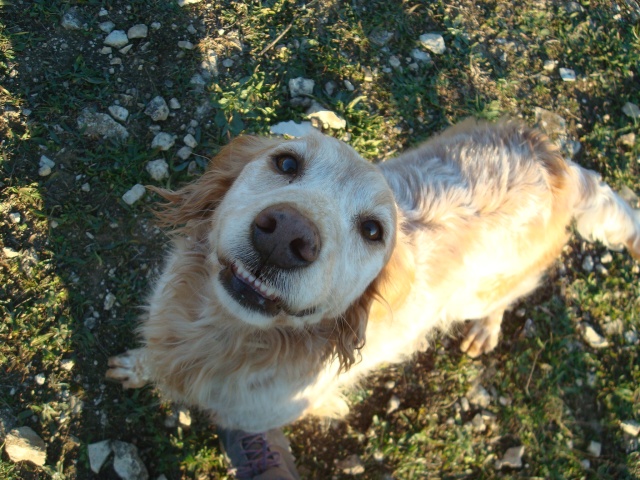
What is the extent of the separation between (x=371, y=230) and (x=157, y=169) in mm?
1984

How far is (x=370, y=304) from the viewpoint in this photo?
8.63ft

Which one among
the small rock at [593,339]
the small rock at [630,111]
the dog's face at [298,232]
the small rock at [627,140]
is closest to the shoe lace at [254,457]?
the dog's face at [298,232]

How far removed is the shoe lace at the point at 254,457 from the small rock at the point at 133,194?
181 cm

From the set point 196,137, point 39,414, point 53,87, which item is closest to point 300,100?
point 196,137

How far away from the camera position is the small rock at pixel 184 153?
12.5 feet

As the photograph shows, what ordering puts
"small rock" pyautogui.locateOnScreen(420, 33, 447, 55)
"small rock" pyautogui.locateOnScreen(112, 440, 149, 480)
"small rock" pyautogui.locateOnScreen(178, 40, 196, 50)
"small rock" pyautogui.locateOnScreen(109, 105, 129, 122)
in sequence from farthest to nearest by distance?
"small rock" pyautogui.locateOnScreen(420, 33, 447, 55) < "small rock" pyautogui.locateOnScreen(178, 40, 196, 50) < "small rock" pyautogui.locateOnScreen(109, 105, 129, 122) < "small rock" pyautogui.locateOnScreen(112, 440, 149, 480)

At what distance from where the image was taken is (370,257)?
242 cm

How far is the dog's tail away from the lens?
3488 mm

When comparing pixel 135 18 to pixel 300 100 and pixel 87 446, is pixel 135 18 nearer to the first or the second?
pixel 300 100

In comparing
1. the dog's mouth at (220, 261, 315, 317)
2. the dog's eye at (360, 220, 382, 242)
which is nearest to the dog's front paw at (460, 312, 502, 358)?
the dog's eye at (360, 220, 382, 242)

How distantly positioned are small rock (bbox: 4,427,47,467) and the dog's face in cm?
171

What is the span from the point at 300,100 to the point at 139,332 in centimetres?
222

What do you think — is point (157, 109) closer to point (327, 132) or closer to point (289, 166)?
point (327, 132)

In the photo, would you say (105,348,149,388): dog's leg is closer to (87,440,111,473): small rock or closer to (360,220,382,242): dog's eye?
(87,440,111,473): small rock
